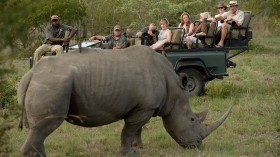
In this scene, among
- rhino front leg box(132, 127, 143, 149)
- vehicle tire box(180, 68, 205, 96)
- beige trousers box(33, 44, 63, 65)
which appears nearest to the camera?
rhino front leg box(132, 127, 143, 149)

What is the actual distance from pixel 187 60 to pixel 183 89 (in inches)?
193

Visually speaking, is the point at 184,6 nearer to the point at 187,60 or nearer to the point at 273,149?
the point at 187,60

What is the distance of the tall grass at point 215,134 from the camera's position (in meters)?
8.68

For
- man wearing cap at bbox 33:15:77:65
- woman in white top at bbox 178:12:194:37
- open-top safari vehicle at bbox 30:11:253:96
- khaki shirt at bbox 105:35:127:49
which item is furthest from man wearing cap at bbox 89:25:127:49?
woman in white top at bbox 178:12:194:37

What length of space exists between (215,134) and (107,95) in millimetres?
2726

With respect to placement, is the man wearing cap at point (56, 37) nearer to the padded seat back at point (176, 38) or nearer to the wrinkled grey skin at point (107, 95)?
the padded seat back at point (176, 38)

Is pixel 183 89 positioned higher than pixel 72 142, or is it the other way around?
pixel 183 89

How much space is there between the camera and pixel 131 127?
8445 millimetres

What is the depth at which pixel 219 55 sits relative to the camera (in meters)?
13.7

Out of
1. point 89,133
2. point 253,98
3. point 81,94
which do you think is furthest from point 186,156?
point 253,98

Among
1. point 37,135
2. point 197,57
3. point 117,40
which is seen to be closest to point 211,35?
point 197,57

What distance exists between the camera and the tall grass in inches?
342

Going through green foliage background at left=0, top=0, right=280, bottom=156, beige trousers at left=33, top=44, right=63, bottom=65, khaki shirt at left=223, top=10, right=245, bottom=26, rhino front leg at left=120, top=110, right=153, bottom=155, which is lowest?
green foliage background at left=0, top=0, right=280, bottom=156

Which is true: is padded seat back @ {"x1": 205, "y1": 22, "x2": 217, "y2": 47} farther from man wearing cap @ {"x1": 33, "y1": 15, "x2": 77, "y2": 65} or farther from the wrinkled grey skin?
the wrinkled grey skin
